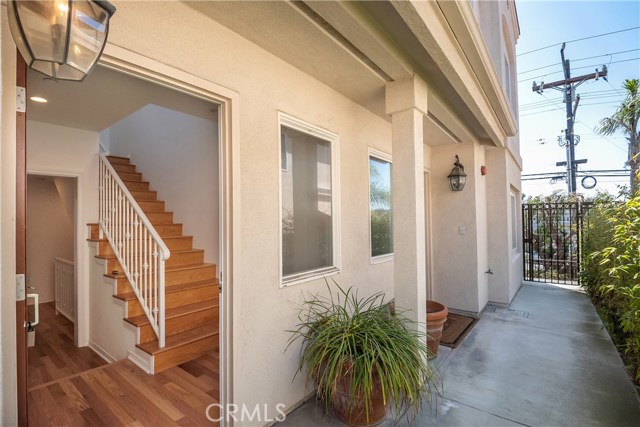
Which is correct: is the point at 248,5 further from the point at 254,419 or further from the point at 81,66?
the point at 254,419

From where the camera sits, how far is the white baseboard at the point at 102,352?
339 cm

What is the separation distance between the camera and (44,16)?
0.97 metres

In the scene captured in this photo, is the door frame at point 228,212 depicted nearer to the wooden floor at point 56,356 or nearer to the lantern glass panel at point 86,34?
the lantern glass panel at point 86,34

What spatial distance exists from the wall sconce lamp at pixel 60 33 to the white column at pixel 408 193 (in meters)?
2.10

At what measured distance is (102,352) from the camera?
3.52m

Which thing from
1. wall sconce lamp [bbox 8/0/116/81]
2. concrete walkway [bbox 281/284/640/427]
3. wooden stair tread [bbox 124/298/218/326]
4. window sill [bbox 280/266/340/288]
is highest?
wall sconce lamp [bbox 8/0/116/81]

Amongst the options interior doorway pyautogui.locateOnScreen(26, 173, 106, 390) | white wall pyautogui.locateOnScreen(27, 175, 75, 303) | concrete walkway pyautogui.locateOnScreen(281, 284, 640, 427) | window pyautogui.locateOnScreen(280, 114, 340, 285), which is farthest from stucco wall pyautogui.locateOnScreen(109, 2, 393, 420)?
white wall pyautogui.locateOnScreen(27, 175, 75, 303)

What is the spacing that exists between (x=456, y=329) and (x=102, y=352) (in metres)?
4.35

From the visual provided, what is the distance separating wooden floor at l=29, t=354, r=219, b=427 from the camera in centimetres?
224

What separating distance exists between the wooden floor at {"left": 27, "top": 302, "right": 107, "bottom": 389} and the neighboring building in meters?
0.20

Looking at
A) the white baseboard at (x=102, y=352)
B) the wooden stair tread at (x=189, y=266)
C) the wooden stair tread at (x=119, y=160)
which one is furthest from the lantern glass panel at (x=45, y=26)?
the wooden stair tread at (x=119, y=160)

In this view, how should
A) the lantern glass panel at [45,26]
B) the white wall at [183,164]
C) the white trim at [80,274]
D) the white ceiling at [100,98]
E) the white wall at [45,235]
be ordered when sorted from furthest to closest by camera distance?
the white wall at [45,235] < the white wall at [183,164] < the white trim at [80,274] < the white ceiling at [100,98] < the lantern glass panel at [45,26]

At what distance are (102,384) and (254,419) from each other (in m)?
1.67

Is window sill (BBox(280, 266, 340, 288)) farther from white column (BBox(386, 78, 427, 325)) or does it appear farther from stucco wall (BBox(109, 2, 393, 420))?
white column (BBox(386, 78, 427, 325))
